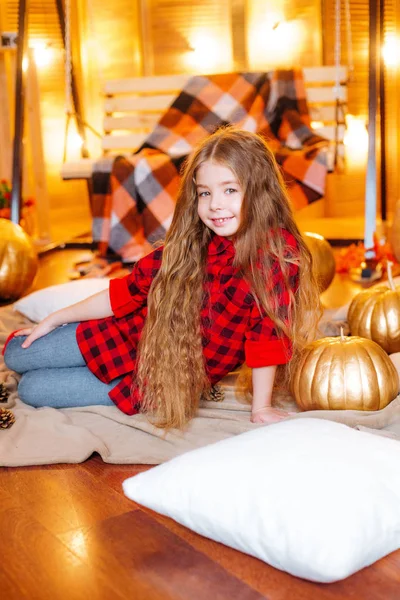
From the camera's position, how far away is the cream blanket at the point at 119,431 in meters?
1.65

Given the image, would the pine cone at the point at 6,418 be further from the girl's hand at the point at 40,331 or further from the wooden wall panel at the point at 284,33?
the wooden wall panel at the point at 284,33

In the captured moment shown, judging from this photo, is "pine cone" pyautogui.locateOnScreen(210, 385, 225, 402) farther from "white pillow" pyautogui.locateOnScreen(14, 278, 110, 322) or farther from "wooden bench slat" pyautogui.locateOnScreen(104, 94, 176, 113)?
"wooden bench slat" pyautogui.locateOnScreen(104, 94, 176, 113)

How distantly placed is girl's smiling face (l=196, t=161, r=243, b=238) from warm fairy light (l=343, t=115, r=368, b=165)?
10.8 ft

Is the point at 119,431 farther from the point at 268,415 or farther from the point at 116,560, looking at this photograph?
the point at 116,560

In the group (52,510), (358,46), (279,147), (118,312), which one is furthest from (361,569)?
(358,46)

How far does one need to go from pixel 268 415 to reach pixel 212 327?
23cm

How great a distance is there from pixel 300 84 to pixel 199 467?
306 centimetres

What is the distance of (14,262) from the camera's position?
9.83ft

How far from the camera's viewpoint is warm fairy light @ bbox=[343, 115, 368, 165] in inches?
191

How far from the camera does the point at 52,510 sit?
1438 mm

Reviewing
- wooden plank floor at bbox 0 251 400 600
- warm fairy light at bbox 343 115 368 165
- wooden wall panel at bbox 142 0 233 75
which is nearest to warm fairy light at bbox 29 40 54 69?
wooden wall panel at bbox 142 0 233 75

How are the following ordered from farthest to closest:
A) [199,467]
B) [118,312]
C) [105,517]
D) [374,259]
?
[374,259]
[118,312]
[105,517]
[199,467]

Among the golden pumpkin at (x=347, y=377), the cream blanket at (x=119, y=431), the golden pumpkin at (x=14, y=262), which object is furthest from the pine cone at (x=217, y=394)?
the golden pumpkin at (x=14, y=262)

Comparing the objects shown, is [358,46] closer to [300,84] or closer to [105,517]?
[300,84]
